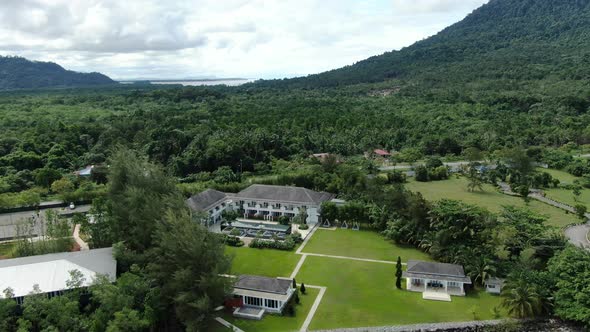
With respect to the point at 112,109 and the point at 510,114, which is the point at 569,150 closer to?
the point at 510,114

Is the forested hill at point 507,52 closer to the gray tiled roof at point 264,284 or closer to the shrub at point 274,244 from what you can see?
the shrub at point 274,244

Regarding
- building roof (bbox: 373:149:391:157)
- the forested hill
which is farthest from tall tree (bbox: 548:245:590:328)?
the forested hill

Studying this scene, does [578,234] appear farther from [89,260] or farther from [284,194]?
[89,260]

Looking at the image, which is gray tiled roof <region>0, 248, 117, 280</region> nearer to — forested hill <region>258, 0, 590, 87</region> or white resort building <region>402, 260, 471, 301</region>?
white resort building <region>402, 260, 471, 301</region>

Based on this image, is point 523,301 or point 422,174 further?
point 422,174

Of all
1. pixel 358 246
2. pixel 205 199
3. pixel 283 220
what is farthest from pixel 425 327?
pixel 205 199
